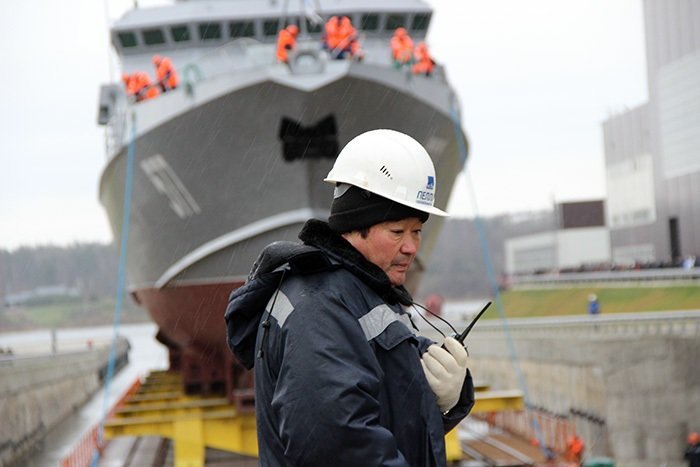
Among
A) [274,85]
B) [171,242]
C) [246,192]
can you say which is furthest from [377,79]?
[171,242]

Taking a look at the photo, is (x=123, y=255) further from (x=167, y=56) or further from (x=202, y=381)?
→ (x=167, y=56)

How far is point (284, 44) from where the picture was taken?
46.0 ft

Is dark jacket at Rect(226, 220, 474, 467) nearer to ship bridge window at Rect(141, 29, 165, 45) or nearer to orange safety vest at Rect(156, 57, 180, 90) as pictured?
orange safety vest at Rect(156, 57, 180, 90)

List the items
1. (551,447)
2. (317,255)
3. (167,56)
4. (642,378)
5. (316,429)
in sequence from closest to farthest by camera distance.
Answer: (316,429) → (317,255) → (551,447) → (642,378) → (167,56)

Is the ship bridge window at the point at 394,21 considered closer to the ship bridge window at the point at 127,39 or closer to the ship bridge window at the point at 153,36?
the ship bridge window at the point at 153,36

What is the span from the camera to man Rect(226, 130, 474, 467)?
2.17 m

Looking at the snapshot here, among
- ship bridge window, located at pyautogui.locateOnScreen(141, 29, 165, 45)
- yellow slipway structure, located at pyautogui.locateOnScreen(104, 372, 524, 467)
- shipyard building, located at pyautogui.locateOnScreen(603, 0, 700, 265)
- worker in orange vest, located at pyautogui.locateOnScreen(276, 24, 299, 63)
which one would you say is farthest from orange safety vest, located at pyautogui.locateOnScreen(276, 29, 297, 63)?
shipyard building, located at pyautogui.locateOnScreen(603, 0, 700, 265)

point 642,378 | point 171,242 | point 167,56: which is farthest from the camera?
point 167,56

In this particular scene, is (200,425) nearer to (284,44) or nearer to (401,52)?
(284,44)

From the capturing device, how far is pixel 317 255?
95.9 inches

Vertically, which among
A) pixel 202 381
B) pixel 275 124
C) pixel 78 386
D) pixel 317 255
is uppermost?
pixel 275 124

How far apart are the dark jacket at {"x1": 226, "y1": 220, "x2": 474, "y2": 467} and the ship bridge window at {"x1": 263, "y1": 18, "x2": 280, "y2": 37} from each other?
52.3ft

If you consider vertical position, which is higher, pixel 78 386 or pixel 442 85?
pixel 442 85

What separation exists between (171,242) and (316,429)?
1319 centimetres
